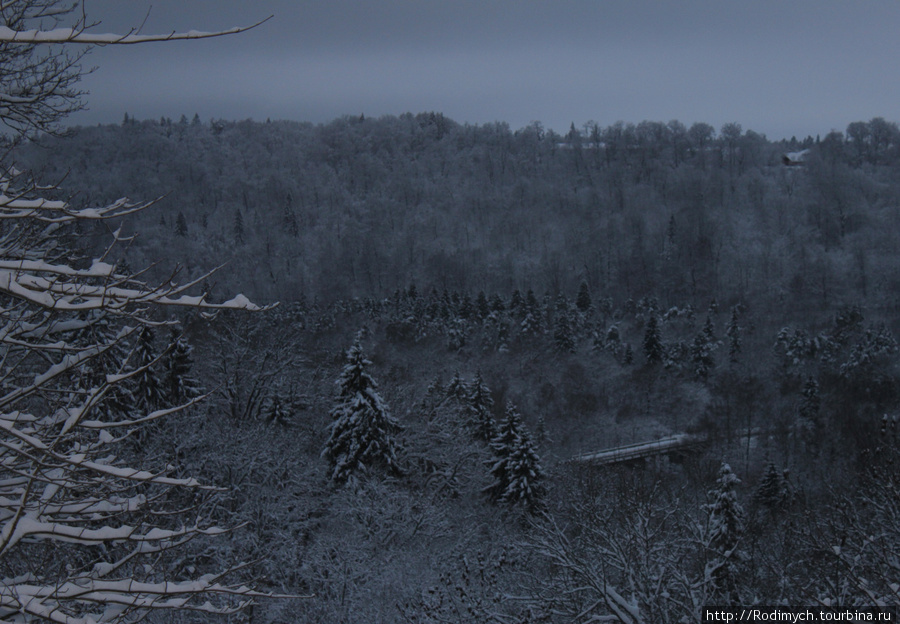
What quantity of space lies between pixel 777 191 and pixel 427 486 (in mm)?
95044

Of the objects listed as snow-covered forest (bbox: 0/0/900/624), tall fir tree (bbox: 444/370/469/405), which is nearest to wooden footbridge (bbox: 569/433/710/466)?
snow-covered forest (bbox: 0/0/900/624)

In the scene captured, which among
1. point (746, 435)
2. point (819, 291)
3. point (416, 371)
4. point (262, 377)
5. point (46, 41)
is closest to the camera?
point (46, 41)

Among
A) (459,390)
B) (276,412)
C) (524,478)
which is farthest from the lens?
(459,390)

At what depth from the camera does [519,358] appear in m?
52.9

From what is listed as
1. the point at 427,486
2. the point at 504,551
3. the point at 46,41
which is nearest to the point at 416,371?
the point at 427,486

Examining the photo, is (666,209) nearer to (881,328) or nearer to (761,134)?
(761,134)

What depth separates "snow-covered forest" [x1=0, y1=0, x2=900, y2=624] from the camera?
3414 mm

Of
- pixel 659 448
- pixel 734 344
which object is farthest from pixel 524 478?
pixel 734 344

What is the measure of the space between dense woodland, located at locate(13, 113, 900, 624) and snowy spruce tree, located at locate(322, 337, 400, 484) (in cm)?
10

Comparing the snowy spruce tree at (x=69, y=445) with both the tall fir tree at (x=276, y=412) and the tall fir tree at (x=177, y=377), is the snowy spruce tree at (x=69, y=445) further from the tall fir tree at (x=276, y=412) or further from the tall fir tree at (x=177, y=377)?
the tall fir tree at (x=276, y=412)

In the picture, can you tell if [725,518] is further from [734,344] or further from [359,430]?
[734,344]

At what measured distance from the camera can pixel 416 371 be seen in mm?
50125

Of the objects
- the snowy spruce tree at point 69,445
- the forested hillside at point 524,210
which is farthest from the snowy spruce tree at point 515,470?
the forested hillside at point 524,210

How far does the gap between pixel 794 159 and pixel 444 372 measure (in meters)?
92.0
